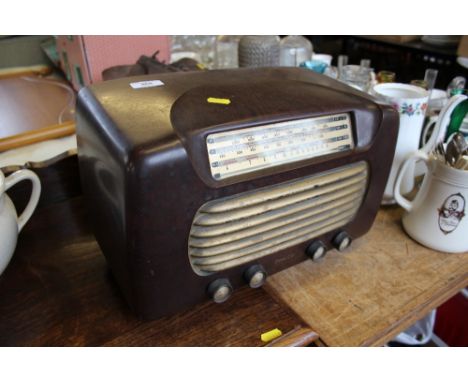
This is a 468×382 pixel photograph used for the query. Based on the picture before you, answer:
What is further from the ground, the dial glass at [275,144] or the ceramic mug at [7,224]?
the dial glass at [275,144]

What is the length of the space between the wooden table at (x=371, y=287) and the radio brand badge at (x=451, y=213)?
2.4 inches

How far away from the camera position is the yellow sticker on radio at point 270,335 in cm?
56

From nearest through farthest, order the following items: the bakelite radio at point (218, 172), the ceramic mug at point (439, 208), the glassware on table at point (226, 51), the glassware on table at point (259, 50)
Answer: the bakelite radio at point (218, 172) → the ceramic mug at point (439, 208) → the glassware on table at point (259, 50) → the glassware on table at point (226, 51)

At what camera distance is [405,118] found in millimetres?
767

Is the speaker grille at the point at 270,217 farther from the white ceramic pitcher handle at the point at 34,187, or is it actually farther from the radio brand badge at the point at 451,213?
the white ceramic pitcher handle at the point at 34,187

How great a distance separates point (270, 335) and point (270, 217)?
0.57 ft

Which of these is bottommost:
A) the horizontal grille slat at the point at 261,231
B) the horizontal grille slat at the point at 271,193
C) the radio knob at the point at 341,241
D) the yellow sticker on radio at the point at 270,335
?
the yellow sticker on radio at the point at 270,335

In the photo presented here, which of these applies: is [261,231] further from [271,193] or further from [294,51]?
[294,51]

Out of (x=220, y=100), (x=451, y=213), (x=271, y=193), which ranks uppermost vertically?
(x=220, y=100)

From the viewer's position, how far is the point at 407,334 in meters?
1.20

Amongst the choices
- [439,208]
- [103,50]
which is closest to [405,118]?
[439,208]

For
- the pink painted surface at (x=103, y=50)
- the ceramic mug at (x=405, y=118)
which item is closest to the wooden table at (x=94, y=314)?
the ceramic mug at (x=405, y=118)

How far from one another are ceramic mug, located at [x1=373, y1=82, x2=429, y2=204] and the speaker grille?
202 mm

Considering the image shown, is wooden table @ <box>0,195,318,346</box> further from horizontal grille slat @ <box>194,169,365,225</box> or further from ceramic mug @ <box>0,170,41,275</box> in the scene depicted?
horizontal grille slat @ <box>194,169,365,225</box>
